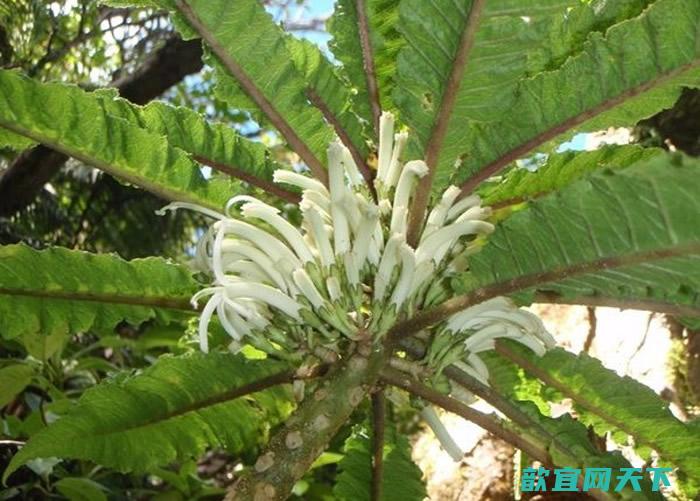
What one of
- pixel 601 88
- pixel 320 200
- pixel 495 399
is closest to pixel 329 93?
pixel 320 200

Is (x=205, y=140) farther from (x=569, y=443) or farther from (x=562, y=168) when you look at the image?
(x=569, y=443)

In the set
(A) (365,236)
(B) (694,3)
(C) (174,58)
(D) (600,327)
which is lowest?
(A) (365,236)

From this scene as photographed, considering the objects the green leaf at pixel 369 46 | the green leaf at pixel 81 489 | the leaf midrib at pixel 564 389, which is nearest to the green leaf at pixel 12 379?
the green leaf at pixel 81 489

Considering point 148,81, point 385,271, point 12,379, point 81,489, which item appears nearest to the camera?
point 385,271

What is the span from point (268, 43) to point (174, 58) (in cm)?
173

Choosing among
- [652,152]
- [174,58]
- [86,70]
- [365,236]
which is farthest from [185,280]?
[86,70]

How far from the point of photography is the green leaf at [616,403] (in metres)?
1.41

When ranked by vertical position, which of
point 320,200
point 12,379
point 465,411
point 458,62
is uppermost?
point 458,62

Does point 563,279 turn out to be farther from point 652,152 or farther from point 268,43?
point 268,43

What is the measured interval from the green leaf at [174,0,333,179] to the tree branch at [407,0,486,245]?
23 cm

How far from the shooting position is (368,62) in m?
1.56

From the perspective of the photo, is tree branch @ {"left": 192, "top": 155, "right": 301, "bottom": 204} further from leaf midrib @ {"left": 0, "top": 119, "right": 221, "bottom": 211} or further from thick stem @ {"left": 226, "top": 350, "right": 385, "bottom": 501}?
thick stem @ {"left": 226, "top": 350, "right": 385, "bottom": 501}

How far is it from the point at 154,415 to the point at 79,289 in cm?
27

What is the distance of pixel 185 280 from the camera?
1.50 m
